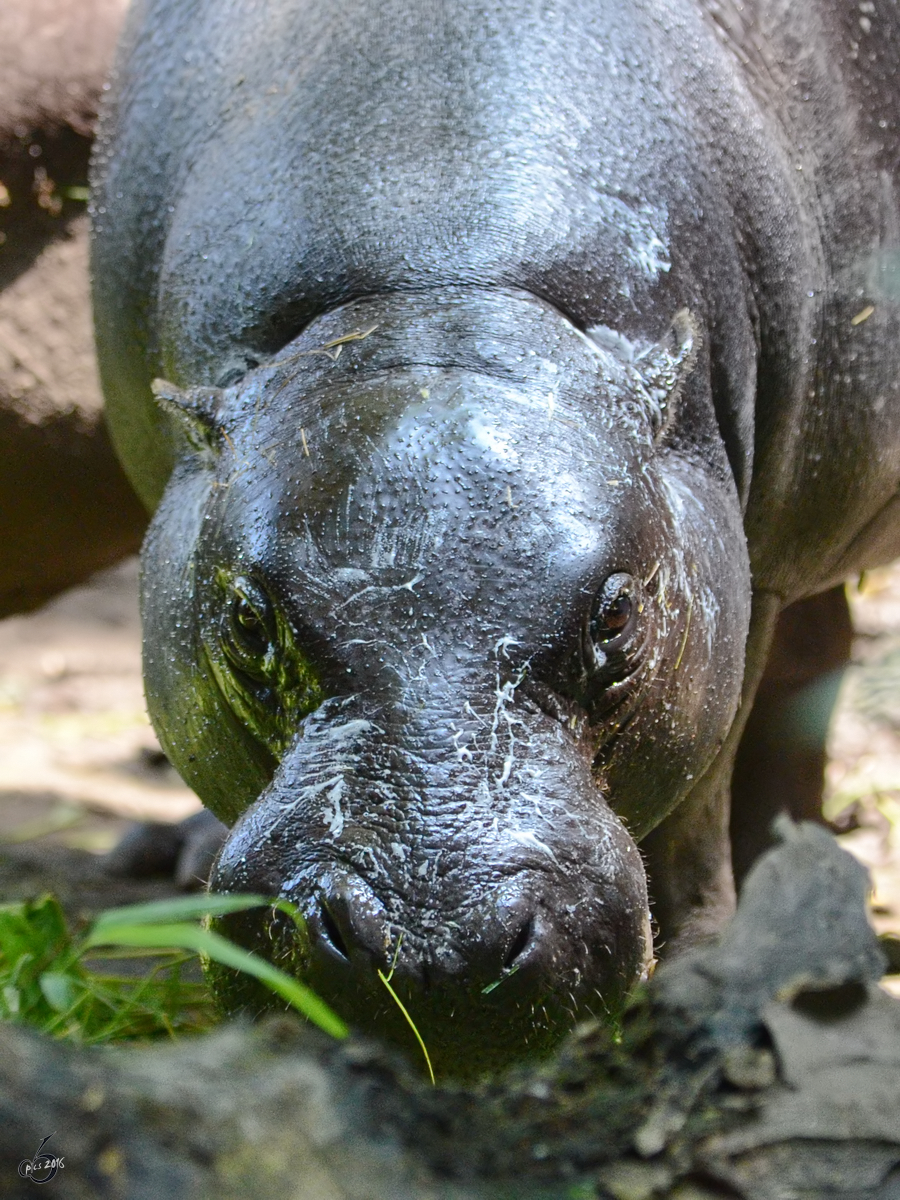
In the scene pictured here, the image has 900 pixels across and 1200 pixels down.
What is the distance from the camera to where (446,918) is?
211 centimetres

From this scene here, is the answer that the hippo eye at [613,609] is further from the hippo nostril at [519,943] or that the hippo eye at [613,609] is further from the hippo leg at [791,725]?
the hippo leg at [791,725]

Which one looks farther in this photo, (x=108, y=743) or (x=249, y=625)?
(x=108, y=743)

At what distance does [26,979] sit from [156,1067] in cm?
200

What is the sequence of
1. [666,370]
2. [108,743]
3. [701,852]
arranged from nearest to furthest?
[666,370] → [701,852] → [108,743]

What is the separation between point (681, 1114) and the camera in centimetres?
127

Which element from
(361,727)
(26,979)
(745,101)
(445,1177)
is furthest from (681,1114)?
(745,101)

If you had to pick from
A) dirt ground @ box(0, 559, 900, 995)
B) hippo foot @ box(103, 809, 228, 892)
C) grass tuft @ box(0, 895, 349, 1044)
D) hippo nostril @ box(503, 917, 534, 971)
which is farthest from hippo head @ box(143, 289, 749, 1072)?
hippo foot @ box(103, 809, 228, 892)

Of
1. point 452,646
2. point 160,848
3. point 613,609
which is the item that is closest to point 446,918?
point 452,646

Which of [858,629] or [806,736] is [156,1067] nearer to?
[806,736]

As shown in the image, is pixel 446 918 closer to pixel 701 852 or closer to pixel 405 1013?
pixel 405 1013

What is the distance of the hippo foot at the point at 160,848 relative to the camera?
5348mm

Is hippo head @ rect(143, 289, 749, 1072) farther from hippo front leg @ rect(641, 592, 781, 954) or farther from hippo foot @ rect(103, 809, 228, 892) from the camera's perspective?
hippo foot @ rect(103, 809, 228, 892)

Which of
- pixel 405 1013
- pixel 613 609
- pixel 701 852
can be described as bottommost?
pixel 701 852

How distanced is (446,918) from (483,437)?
2.91 feet
